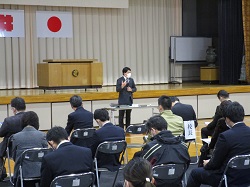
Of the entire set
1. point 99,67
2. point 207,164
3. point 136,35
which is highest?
point 136,35

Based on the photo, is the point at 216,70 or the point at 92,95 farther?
the point at 216,70

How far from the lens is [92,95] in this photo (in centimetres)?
1184

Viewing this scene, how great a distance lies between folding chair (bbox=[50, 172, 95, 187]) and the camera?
4.29 meters

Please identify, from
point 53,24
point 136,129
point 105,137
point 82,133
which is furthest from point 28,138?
point 53,24

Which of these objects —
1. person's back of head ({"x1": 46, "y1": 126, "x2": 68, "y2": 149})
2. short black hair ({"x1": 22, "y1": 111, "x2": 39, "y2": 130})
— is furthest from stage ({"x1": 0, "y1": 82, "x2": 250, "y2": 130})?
person's back of head ({"x1": 46, "y1": 126, "x2": 68, "y2": 149})

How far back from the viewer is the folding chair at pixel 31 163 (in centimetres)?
523

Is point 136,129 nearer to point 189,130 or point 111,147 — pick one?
point 189,130

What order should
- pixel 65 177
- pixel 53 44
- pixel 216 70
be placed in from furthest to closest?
pixel 216 70, pixel 53 44, pixel 65 177

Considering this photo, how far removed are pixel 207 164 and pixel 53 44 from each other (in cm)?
1024

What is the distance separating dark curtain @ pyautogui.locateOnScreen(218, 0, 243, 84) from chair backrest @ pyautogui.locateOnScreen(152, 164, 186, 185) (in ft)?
32.7

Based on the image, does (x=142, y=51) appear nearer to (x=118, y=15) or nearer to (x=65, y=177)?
(x=118, y=15)

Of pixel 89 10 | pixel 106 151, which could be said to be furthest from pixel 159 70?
pixel 106 151

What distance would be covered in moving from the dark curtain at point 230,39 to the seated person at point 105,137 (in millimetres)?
8972

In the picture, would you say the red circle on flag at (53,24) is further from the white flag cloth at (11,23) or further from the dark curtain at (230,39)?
the dark curtain at (230,39)
